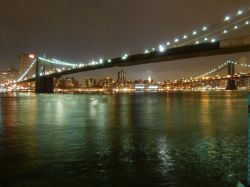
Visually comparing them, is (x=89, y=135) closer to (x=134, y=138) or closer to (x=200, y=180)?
(x=134, y=138)

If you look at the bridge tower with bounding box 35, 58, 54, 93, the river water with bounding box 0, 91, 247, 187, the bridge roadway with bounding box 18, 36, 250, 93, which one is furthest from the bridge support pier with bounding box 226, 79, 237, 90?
the river water with bounding box 0, 91, 247, 187

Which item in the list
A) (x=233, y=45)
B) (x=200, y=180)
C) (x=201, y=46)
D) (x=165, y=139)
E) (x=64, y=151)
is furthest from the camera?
(x=201, y=46)

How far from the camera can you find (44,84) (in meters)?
114

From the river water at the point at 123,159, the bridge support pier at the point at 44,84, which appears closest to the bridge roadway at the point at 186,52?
the bridge support pier at the point at 44,84

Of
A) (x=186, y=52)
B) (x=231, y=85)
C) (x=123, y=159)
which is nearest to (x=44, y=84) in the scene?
(x=186, y=52)

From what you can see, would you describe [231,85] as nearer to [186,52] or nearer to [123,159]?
[186,52]

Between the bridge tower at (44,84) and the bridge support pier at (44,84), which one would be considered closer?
the bridge tower at (44,84)

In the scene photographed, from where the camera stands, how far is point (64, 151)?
11.3m

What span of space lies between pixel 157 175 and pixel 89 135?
23.2ft

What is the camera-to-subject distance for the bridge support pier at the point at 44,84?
110688mm

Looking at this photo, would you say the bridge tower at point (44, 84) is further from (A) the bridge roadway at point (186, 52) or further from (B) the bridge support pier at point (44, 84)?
(A) the bridge roadway at point (186, 52)

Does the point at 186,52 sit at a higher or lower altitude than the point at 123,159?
higher

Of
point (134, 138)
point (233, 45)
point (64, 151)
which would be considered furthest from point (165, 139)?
point (233, 45)

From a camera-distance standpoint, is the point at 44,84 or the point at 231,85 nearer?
the point at 44,84
